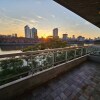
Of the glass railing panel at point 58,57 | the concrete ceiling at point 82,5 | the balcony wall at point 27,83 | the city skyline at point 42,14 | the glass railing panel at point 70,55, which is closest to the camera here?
the balcony wall at point 27,83

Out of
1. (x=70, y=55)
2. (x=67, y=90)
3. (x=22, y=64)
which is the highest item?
(x=22, y=64)

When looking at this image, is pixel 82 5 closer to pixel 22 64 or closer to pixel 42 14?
pixel 22 64

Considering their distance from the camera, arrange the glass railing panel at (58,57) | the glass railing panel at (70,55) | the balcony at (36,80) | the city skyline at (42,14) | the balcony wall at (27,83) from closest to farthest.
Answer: the balcony wall at (27,83) < the balcony at (36,80) < the glass railing panel at (58,57) < the glass railing panel at (70,55) < the city skyline at (42,14)

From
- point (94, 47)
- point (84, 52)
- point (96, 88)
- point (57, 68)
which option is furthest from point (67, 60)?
point (94, 47)

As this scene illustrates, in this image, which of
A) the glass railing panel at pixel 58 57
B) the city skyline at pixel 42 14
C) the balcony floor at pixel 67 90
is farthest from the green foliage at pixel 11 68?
the city skyline at pixel 42 14

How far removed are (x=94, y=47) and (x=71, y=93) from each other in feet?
23.3

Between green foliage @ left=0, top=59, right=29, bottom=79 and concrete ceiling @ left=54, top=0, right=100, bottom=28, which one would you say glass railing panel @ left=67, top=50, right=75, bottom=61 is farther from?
green foliage @ left=0, top=59, right=29, bottom=79

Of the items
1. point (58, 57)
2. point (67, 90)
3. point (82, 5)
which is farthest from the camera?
point (58, 57)

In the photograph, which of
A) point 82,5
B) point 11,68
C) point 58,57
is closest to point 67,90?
point 11,68

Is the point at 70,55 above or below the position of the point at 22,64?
below

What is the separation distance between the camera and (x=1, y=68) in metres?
3.25

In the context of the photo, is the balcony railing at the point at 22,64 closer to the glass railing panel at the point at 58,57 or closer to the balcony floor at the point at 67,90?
the glass railing panel at the point at 58,57

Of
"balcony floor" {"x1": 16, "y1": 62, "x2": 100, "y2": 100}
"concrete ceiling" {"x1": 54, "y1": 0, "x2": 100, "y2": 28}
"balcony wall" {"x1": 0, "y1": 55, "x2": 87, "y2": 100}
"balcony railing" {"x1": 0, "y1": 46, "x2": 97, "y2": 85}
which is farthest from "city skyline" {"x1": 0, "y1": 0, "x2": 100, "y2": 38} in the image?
"balcony floor" {"x1": 16, "y1": 62, "x2": 100, "y2": 100}

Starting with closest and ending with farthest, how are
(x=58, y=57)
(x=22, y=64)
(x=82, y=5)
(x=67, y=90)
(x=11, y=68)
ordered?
(x=11, y=68) → (x=67, y=90) → (x=22, y=64) → (x=82, y=5) → (x=58, y=57)
